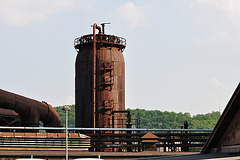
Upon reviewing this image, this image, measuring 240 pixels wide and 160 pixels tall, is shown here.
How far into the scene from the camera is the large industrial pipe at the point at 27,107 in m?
25.0

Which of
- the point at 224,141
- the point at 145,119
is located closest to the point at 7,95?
the point at 224,141

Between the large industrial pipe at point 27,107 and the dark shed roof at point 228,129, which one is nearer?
the dark shed roof at point 228,129

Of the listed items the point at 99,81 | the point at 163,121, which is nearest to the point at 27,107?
the point at 99,81

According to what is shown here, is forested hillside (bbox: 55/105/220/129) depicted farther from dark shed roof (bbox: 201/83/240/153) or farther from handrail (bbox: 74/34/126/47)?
dark shed roof (bbox: 201/83/240/153)

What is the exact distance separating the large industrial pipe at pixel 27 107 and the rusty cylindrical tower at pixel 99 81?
3.85m

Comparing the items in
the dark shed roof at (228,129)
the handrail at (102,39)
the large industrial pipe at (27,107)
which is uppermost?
the handrail at (102,39)

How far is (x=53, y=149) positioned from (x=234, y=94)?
44.0 feet

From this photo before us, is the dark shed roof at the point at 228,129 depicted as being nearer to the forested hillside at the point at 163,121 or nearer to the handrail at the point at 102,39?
the handrail at the point at 102,39

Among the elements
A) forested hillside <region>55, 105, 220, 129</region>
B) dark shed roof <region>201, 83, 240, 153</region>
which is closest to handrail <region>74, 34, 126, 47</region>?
dark shed roof <region>201, 83, 240, 153</region>

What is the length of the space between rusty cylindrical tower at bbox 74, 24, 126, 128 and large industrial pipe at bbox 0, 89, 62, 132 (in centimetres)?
385

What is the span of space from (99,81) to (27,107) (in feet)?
24.2

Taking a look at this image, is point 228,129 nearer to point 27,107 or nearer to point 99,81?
point 27,107

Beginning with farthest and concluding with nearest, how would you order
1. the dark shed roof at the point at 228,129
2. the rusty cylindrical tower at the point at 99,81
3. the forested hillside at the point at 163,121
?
the forested hillside at the point at 163,121
the rusty cylindrical tower at the point at 99,81
the dark shed roof at the point at 228,129

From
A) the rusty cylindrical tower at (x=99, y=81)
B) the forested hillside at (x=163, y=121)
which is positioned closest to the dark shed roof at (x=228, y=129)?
the rusty cylindrical tower at (x=99, y=81)
